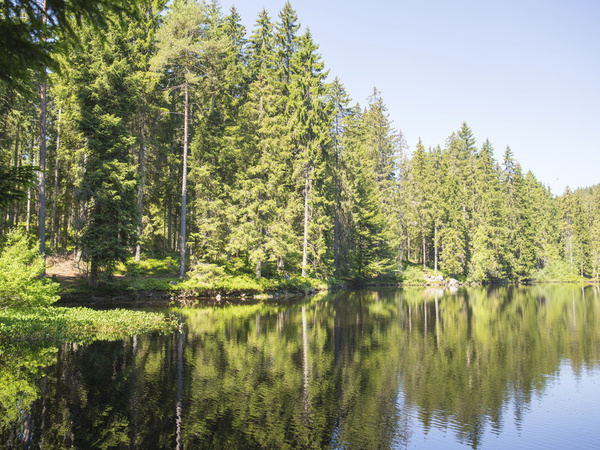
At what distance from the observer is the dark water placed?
7434 mm

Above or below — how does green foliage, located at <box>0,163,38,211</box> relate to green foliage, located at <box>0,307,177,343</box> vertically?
above

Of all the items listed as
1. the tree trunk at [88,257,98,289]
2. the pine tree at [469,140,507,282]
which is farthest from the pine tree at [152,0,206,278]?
the pine tree at [469,140,507,282]

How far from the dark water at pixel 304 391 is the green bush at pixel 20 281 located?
6.59 feet

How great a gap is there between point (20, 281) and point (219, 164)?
23.2 m

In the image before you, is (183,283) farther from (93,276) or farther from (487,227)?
(487,227)

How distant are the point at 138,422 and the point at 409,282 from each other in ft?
165

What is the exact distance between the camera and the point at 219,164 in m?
35.1

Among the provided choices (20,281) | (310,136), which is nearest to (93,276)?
(20,281)

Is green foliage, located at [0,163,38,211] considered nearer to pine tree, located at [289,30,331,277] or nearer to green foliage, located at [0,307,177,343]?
green foliage, located at [0,307,177,343]

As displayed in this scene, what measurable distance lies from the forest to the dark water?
437 centimetres

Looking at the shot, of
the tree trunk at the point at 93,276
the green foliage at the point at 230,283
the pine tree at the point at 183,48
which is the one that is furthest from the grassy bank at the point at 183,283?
the pine tree at the point at 183,48

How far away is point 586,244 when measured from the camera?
3113 inches

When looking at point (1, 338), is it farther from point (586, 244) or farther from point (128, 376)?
point (586, 244)

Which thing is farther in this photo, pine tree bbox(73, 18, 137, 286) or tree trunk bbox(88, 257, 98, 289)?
tree trunk bbox(88, 257, 98, 289)
